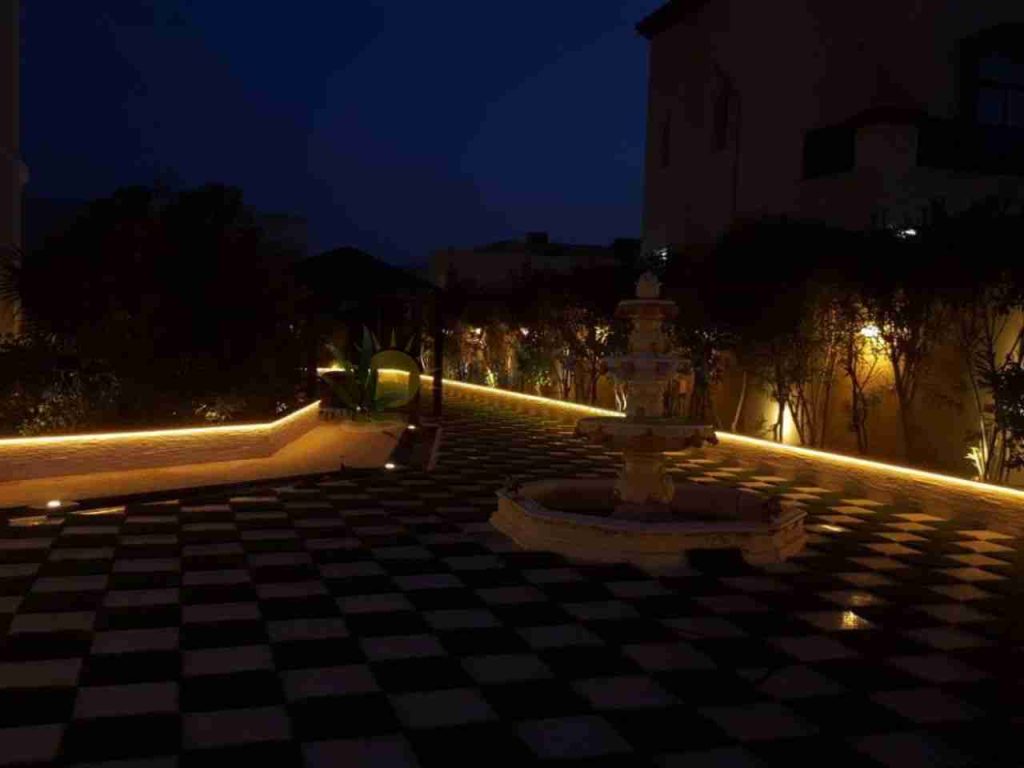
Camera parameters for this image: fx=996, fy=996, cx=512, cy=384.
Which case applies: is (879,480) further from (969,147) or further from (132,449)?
(969,147)

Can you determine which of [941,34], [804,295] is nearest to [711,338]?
[804,295]

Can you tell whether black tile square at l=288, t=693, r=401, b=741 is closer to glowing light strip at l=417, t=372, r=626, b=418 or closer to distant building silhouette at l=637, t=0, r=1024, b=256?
glowing light strip at l=417, t=372, r=626, b=418

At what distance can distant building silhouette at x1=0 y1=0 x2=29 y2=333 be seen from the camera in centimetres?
1285

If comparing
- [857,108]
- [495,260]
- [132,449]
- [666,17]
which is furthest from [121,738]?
[495,260]

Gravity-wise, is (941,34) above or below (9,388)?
above

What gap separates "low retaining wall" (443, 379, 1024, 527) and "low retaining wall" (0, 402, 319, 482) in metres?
5.35

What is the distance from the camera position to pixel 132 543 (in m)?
6.28

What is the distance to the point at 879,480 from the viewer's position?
9172 mm

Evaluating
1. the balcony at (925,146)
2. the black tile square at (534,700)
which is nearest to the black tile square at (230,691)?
the black tile square at (534,700)

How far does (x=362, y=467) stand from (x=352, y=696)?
19.3 feet

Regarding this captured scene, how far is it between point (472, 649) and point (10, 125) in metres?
12.2

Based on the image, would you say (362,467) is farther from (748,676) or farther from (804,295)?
(748,676)

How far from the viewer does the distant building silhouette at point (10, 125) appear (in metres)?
12.9

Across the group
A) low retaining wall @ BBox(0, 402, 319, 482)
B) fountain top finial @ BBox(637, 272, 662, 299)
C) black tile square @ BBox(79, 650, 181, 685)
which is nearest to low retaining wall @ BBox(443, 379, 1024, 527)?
fountain top finial @ BBox(637, 272, 662, 299)
